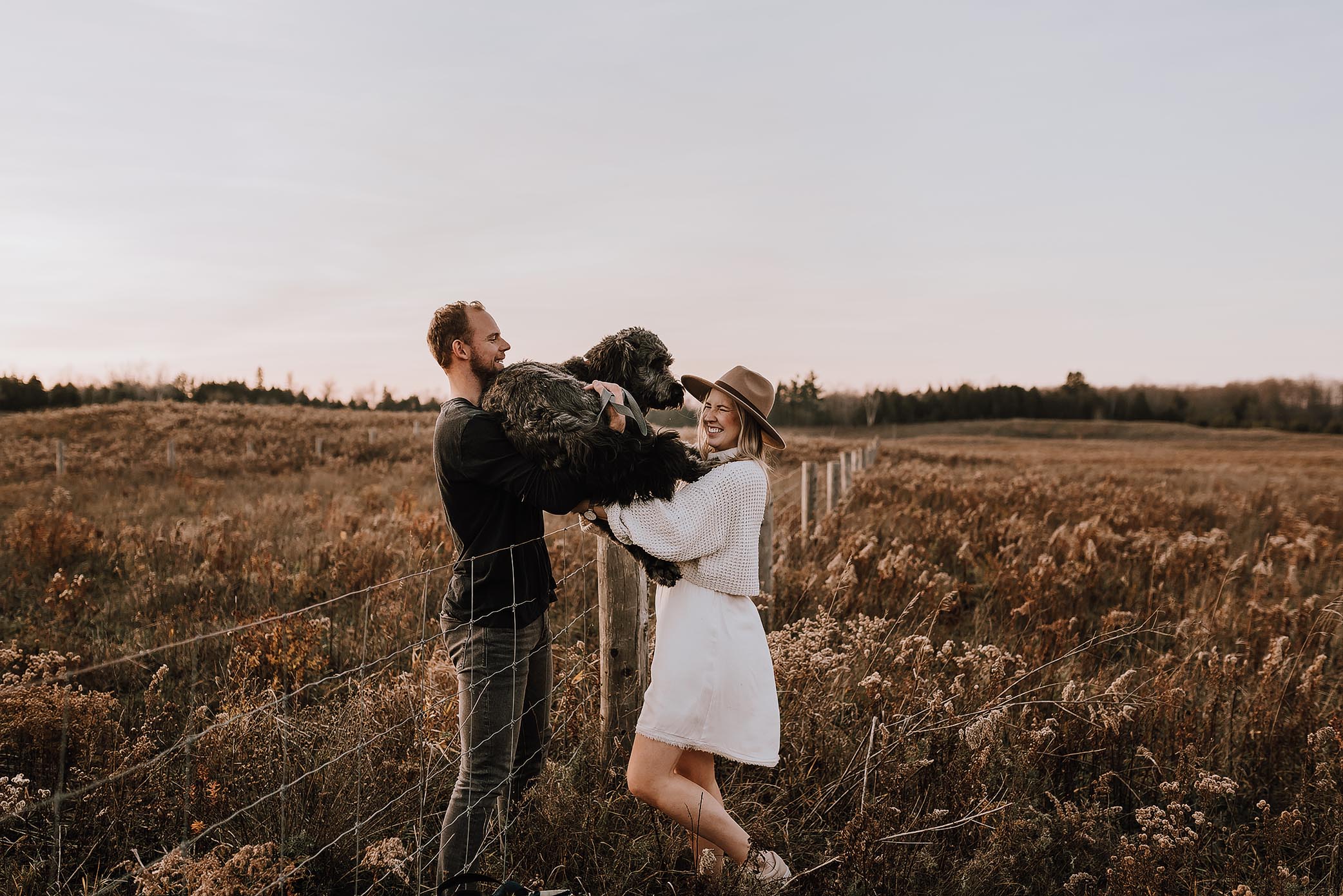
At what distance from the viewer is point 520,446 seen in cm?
254

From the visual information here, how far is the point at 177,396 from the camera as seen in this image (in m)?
63.5

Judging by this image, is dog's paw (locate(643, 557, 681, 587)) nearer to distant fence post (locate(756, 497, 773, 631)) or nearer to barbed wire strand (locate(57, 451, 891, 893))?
barbed wire strand (locate(57, 451, 891, 893))

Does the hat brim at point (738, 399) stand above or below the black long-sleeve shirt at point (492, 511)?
above

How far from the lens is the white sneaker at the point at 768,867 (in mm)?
2693

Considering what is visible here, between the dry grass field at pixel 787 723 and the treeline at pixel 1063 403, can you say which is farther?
the treeline at pixel 1063 403

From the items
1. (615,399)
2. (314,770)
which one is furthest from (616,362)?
(314,770)

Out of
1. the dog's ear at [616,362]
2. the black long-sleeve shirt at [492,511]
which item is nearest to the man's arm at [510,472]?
the black long-sleeve shirt at [492,511]

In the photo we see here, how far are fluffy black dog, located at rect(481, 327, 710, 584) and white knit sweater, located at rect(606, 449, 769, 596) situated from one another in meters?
0.05

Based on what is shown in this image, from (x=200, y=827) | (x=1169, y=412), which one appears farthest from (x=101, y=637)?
(x=1169, y=412)

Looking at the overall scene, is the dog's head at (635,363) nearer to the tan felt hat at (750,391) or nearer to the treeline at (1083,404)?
the tan felt hat at (750,391)

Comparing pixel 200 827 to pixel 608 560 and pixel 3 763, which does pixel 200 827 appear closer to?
pixel 3 763

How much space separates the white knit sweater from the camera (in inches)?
102

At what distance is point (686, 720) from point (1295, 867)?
8.97 feet

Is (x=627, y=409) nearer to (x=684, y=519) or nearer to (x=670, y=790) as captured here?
(x=684, y=519)
